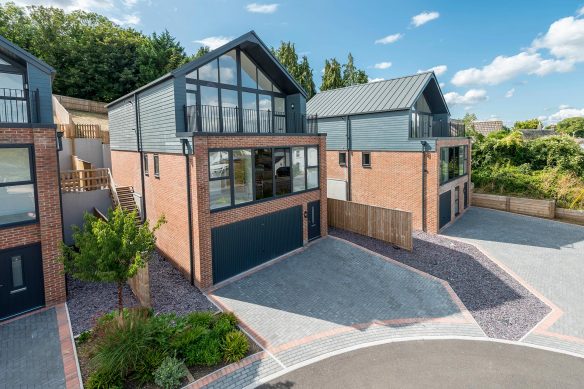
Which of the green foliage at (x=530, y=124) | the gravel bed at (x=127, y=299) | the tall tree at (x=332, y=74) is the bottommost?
the gravel bed at (x=127, y=299)

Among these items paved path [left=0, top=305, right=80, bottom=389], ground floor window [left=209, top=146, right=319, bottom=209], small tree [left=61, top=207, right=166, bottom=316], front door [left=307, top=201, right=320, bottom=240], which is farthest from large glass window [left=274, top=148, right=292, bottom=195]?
paved path [left=0, top=305, right=80, bottom=389]

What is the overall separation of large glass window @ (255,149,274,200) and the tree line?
2861 centimetres

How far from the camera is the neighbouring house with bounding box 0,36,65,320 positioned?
958cm

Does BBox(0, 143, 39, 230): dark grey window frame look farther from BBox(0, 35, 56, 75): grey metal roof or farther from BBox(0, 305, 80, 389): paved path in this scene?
BBox(0, 305, 80, 389): paved path

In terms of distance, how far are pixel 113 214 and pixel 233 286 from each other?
492 centimetres

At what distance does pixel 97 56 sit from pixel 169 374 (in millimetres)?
42156

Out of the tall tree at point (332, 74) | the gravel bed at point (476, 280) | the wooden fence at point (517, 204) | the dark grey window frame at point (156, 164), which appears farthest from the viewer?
the tall tree at point (332, 74)

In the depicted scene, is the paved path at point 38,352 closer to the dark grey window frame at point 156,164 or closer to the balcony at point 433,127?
the dark grey window frame at point 156,164

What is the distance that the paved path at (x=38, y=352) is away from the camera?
292 inches

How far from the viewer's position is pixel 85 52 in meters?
38.5

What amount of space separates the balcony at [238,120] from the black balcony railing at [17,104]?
4.35 m

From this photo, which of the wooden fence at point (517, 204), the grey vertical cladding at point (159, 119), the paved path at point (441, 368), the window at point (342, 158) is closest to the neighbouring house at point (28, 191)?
the grey vertical cladding at point (159, 119)

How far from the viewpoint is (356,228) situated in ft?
59.3

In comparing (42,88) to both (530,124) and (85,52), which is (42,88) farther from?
(530,124)
